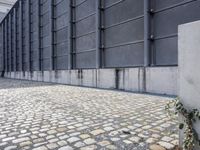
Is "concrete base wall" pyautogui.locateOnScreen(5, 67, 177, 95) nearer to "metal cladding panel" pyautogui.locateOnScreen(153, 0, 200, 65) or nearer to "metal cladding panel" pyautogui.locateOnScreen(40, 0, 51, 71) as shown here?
"metal cladding panel" pyautogui.locateOnScreen(153, 0, 200, 65)

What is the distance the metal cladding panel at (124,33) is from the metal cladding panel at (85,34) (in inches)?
51.3

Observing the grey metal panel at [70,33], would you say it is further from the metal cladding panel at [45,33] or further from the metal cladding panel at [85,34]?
the metal cladding panel at [45,33]

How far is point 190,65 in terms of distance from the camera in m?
2.46

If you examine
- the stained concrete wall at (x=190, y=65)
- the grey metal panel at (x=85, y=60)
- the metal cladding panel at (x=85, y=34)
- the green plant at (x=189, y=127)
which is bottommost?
the green plant at (x=189, y=127)

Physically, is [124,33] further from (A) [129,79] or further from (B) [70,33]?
(B) [70,33]

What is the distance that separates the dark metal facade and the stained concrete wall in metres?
5.34

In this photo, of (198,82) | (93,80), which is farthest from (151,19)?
(198,82)

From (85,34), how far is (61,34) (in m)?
3.83

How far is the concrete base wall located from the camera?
770 centimetres

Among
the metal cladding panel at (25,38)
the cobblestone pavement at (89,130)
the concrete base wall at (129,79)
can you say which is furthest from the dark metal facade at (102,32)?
the cobblestone pavement at (89,130)

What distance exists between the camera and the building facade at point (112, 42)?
7.99 m

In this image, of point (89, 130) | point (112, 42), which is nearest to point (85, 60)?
point (112, 42)

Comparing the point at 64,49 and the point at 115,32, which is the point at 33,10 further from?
the point at 115,32

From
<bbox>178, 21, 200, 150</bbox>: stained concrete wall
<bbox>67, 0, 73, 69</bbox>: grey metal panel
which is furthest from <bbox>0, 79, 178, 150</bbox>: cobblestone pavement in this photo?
<bbox>67, 0, 73, 69</bbox>: grey metal panel
